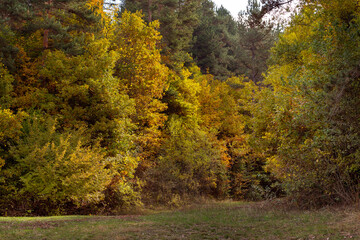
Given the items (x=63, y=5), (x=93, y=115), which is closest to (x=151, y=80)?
(x=93, y=115)

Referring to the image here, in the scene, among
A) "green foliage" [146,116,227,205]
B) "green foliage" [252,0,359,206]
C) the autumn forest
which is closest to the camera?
"green foliage" [252,0,359,206]

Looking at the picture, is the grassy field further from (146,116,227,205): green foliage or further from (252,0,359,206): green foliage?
(146,116,227,205): green foliage

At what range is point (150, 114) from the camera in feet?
96.0

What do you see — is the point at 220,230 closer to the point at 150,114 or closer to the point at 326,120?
the point at 326,120

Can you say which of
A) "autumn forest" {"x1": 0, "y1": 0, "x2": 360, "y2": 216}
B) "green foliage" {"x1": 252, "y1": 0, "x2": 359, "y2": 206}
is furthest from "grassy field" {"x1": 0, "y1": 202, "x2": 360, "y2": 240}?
"autumn forest" {"x1": 0, "y1": 0, "x2": 360, "y2": 216}

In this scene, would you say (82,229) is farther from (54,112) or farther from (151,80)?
(151,80)

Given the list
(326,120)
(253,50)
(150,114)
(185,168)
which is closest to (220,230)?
(326,120)

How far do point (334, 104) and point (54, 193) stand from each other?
566 inches

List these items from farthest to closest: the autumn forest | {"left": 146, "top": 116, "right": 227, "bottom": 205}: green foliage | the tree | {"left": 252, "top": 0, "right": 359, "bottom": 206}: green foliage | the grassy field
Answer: the tree, {"left": 146, "top": 116, "right": 227, "bottom": 205}: green foliage, the autumn forest, {"left": 252, "top": 0, "right": 359, "bottom": 206}: green foliage, the grassy field

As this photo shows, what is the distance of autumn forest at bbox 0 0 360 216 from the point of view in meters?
14.0

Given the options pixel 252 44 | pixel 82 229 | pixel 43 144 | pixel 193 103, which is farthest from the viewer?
pixel 252 44

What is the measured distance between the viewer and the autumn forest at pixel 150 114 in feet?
45.9

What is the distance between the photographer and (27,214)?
18625 millimetres

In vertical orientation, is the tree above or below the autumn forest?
above
